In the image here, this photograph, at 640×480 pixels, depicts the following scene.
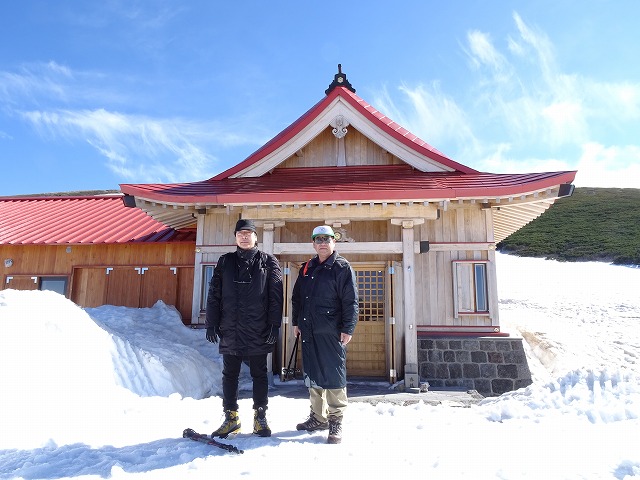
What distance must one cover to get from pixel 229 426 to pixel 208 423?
Answer: 73 cm

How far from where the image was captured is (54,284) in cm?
1020

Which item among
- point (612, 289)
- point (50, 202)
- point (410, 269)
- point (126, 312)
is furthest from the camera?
point (612, 289)

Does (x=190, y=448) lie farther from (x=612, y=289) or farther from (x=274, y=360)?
(x=612, y=289)

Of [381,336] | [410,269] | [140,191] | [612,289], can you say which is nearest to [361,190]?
[410,269]

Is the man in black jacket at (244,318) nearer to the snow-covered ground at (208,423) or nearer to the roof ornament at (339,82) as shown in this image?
the snow-covered ground at (208,423)

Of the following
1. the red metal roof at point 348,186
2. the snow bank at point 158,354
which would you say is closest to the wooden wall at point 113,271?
the snow bank at point 158,354

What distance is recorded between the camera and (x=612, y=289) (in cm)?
2152

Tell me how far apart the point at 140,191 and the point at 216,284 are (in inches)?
188

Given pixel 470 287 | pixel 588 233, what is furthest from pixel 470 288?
pixel 588 233

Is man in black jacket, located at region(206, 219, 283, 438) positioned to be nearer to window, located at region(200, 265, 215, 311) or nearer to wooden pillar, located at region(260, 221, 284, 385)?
wooden pillar, located at region(260, 221, 284, 385)

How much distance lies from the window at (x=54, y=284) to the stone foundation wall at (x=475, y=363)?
28.2ft

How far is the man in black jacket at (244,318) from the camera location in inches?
142

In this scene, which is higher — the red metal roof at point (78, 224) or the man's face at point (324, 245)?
the red metal roof at point (78, 224)

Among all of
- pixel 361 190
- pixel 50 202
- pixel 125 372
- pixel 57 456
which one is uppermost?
pixel 50 202
